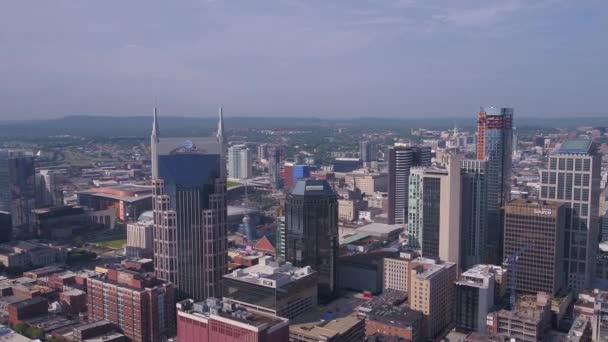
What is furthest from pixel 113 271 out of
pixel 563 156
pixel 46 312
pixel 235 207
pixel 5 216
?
pixel 235 207

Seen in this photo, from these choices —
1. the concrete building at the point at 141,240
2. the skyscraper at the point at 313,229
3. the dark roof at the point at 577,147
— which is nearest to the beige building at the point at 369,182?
the concrete building at the point at 141,240

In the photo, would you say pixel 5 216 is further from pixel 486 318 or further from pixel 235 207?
pixel 486 318

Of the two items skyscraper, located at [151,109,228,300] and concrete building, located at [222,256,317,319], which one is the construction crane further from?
skyscraper, located at [151,109,228,300]

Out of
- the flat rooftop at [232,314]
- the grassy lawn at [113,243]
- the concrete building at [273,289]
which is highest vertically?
the flat rooftop at [232,314]

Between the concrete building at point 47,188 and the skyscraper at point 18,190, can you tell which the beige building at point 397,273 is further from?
the concrete building at point 47,188

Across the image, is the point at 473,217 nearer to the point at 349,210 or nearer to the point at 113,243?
the point at 349,210

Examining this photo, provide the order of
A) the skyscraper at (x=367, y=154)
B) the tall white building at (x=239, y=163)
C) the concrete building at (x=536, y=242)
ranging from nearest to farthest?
the concrete building at (x=536, y=242) < the tall white building at (x=239, y=163) < the skyscraper at (x=367, y=154)
